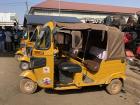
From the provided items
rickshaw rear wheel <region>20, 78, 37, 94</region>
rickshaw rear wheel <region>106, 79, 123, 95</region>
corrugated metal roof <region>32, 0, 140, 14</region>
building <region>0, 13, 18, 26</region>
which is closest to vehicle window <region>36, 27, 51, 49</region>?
rickshaw rear wheel <region>20, 78, 37, 94</region>

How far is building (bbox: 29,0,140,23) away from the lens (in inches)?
1697

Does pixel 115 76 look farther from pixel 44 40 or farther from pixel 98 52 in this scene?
pixel 44 40

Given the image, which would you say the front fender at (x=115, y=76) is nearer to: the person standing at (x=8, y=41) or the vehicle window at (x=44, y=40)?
the vehicle window at (x=44, y=40)

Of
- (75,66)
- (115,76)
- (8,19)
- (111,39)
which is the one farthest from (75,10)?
(75,66)

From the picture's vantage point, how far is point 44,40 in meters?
9.75

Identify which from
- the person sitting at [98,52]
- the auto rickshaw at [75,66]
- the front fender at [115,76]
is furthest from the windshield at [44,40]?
the front fender at [115,76]

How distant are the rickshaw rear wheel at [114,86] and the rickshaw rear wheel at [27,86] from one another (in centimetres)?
252

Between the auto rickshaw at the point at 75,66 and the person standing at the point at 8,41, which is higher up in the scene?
the auto rickshaw at the point at 75,66

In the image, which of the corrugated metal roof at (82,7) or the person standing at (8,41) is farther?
the corrugated metal roof at (82,7)

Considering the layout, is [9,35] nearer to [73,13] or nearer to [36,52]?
[36,52]

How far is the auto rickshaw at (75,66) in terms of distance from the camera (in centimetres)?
952

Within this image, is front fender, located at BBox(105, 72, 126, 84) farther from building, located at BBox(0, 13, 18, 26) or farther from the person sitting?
building, located at BBox(0, 13, 18, 26)

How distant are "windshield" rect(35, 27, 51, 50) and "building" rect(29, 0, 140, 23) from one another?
32.9 metres

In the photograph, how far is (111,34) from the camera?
10.1m
